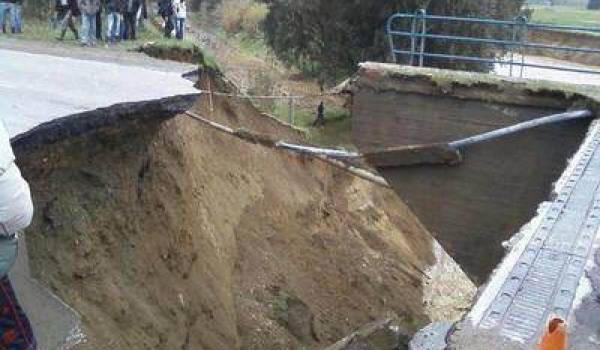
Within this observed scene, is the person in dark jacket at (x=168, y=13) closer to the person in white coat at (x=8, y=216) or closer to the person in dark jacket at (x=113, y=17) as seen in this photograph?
the person in dark jacket at (x=113, y=17)

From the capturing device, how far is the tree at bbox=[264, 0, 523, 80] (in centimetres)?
1773

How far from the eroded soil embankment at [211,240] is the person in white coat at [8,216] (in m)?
1.55

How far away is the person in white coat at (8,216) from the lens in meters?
3.51

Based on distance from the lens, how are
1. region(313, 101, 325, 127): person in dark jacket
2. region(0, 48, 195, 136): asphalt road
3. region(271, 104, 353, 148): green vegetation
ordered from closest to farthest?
region(0, 48, 195, 136): asphalt road < region(271, 104, 353, 148): green vegetation < region(313, 101, 325, 127): person in dark jacket

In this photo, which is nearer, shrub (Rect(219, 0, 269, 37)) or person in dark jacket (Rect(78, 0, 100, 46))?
person in dark jacket (Rect(78, 0, 100, 46))

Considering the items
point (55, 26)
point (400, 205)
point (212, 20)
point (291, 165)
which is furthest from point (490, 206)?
point (212, 20)

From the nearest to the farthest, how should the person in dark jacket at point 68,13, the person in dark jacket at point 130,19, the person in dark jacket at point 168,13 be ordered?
the person in dark jacket at point 68,13 < the person in dark jacket at point 130,19 < the person in dark jacket at point 168,13

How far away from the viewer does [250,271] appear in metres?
9.99

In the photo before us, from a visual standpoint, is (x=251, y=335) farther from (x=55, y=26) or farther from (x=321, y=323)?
(x=55, y=26)

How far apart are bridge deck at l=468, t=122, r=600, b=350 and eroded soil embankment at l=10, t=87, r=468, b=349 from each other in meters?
3.57

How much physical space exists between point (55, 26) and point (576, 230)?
12.8 metres

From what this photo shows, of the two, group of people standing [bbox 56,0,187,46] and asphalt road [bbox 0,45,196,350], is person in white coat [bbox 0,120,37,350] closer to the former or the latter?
asphalt road [bbox 0,45,196,350]

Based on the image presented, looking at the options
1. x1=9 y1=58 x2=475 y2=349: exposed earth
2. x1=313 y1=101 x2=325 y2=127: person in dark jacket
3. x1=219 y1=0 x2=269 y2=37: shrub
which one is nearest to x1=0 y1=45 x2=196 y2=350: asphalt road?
x1=9 y1=58 x2=475 y2=349: exposed earth

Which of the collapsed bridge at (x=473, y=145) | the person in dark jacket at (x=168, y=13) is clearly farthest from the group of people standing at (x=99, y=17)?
the collapsed bridge at (x=473, y=145)
